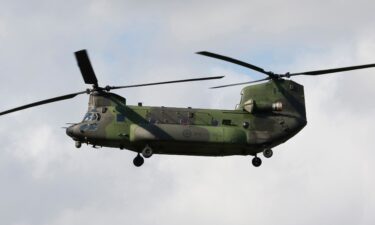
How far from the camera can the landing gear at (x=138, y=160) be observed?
44.5 metres

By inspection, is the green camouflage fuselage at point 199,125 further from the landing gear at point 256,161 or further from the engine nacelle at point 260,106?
the landing gear at point 256,161

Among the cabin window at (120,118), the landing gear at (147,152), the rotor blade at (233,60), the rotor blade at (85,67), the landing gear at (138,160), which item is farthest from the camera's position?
the landing gear at (138,160)

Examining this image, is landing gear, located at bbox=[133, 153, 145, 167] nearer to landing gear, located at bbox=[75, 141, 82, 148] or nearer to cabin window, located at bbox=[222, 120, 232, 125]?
landing gear, located at bbox=[75, 141, 82, 148]

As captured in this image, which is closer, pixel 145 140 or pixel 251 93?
pixel 145 140

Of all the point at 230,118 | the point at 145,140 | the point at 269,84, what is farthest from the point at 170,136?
the point at 269,84

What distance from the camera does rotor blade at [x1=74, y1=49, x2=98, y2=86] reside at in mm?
42062

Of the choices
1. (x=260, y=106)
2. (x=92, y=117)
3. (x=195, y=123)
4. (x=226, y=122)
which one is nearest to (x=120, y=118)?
(x=92, y=117)

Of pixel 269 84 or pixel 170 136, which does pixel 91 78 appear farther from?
pixel 269 84

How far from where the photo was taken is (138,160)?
146 feet

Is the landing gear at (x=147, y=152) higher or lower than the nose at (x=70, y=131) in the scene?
lower

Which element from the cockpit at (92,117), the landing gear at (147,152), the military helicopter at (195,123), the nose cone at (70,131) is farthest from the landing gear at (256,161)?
the nose cone at (70,131)

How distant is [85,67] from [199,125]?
26.3 ft

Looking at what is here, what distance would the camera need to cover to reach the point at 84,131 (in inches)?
1730

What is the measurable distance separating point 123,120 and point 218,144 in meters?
6.24
